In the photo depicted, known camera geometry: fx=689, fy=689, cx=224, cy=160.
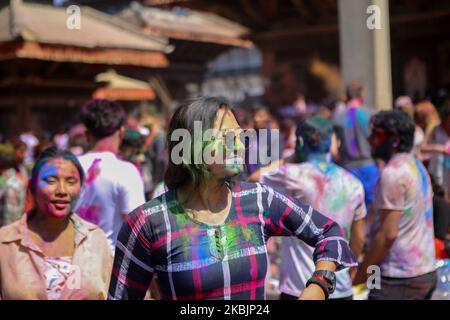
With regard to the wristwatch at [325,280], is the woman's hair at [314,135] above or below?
above

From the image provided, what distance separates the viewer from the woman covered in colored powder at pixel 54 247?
3070 mm

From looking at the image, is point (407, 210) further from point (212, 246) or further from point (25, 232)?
point (25, 232)

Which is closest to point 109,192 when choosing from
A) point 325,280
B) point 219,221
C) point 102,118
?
point 102,118

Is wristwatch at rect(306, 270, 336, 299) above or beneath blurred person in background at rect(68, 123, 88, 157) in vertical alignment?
beneath

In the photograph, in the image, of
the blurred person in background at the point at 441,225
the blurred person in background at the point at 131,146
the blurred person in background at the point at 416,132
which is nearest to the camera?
the blurred person in background at the point at 441,225

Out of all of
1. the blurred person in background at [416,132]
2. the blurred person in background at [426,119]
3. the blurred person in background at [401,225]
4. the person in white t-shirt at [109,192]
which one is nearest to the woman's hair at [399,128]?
the blurred person in background at [401,225]

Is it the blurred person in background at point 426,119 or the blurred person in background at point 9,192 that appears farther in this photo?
the blurred person in background at point 426,119

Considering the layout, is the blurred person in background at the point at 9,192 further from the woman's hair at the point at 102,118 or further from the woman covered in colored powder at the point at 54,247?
the woman covered in colored powder at the point at 54,247

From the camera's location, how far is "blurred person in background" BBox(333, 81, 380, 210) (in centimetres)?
623

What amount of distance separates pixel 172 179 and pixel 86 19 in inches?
570

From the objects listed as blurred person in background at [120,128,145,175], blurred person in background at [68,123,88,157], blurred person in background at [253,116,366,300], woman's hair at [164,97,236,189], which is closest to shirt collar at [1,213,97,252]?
woman's hair at [164,97,236,189]

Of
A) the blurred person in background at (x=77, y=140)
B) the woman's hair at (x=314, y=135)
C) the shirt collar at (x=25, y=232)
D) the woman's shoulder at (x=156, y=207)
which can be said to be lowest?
the shirt collar at (x=25, y=232)

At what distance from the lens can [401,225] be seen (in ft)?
12.7

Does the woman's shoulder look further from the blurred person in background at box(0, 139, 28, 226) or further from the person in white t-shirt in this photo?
the blurred person in background at box(0, 139, 28, 226)
